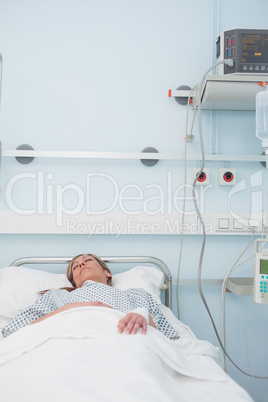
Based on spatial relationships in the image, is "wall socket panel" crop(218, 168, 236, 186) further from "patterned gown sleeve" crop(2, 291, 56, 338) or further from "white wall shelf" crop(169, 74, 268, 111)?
"patterned gown sleeve" crop(2, 291, 56, 338)

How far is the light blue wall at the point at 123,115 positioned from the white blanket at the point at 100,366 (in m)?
0.88

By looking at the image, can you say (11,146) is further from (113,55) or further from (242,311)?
(242,311)

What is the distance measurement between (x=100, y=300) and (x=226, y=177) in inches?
41.6

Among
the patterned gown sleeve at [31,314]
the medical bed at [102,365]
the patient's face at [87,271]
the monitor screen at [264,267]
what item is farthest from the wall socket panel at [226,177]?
the patterned gown sleeve at [31,314]

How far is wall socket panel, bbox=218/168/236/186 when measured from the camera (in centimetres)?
215

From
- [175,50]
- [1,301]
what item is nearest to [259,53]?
[175,50]

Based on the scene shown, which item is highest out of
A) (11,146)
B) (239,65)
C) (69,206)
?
(239,65)

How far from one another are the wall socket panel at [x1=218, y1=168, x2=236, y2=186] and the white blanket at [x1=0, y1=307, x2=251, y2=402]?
42.6 inches

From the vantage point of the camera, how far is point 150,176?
217 centimetres

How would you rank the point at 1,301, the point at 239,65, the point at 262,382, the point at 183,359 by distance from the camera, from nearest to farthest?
1. the point at 183,359
2. the point at 1,301
3. the point at 239,65
4. the point at 262,382

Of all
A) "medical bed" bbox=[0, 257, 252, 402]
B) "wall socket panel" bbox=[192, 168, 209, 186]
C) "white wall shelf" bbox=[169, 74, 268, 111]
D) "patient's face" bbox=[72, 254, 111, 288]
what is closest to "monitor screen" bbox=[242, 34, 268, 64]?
"white wall shelf" bbox=[169, 74, 268, 111]

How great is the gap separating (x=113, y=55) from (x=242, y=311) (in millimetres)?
1661

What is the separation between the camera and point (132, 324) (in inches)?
48.6

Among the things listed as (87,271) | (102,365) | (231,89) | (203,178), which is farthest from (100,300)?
(231,89)
